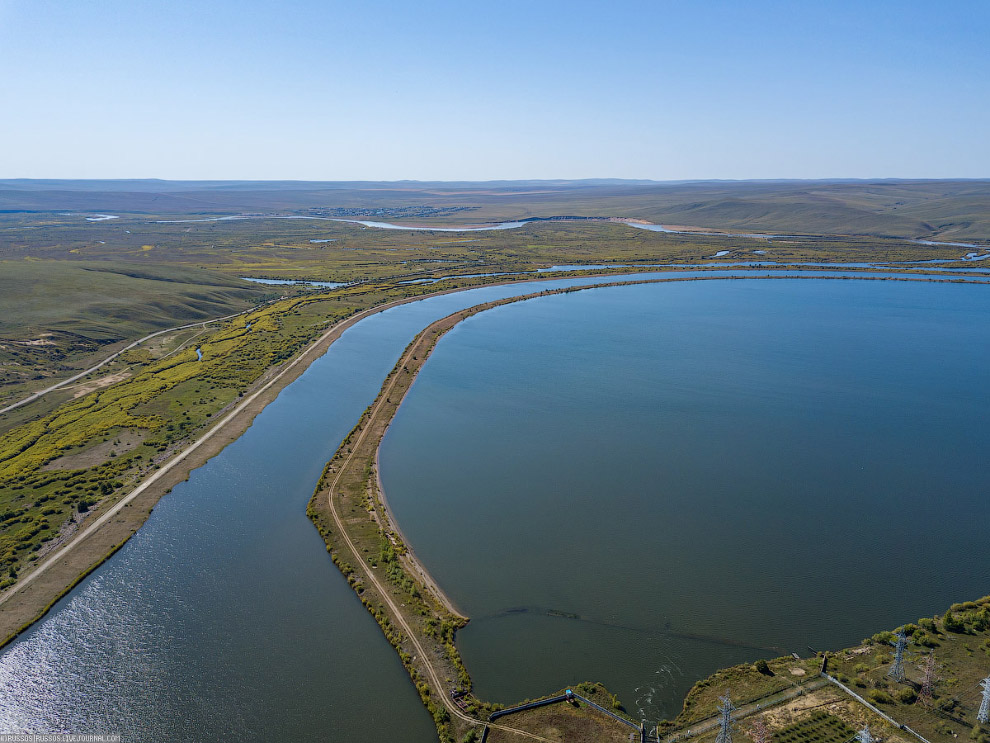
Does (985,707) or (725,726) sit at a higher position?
(725,726)

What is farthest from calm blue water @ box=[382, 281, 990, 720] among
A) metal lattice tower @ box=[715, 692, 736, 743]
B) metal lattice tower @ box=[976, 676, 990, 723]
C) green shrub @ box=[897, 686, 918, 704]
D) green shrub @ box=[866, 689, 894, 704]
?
metal lattice tower @ box=[976, 676, 990, 723]

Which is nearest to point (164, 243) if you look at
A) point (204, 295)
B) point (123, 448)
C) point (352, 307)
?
point (204, 295)

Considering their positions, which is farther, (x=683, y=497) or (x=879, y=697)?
(x=683, y=497)

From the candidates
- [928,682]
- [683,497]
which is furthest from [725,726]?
[683,497]

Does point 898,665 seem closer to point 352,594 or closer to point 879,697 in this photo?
point 879,697

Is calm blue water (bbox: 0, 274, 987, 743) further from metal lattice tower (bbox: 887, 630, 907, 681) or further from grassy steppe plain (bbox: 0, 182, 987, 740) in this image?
metal lattice tower (bbox: 887, 630, 907, 681)

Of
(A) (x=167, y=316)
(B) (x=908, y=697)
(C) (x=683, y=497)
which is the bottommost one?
(B) (x=908, y=697)
